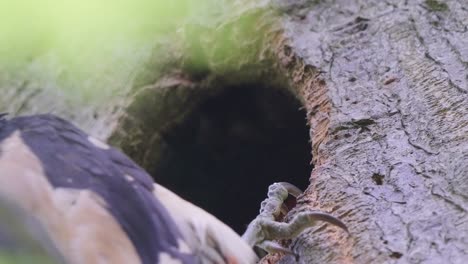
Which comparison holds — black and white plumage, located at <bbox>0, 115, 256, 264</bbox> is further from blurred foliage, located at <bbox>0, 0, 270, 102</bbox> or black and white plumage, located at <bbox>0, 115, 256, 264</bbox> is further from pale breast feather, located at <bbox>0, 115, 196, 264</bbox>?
blurred foliage, located at <bbox>0, 0, 270, 102</bbox>

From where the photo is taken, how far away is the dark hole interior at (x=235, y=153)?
1954mm

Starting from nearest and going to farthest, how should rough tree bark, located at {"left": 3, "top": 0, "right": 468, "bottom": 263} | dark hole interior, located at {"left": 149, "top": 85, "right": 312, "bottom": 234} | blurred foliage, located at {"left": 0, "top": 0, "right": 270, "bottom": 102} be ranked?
rough tree bark, located at {"left": 3, "top": 0, "right": 468, "bottom": 263} → blurred foliage, located at {"left": 0, "top": 0, "right": 270, "bottom": 102} → dark hole interior, located at {"left": 149, "top": 85, "right": 312, "bottom": 234}

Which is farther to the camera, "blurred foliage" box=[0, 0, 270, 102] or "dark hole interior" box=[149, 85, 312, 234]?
"dark hole interior" box=[149, 85, 312, 234]

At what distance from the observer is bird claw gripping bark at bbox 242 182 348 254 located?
3.98ft

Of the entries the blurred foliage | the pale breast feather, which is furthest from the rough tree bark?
the pale breast feather

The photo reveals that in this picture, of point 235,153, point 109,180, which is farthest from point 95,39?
point 109,180

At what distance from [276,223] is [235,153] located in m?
0.69

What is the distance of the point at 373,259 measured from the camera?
111 centimetres

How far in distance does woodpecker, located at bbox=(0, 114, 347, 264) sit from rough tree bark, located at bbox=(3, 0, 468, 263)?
74mm

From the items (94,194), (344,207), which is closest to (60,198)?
(94,194)

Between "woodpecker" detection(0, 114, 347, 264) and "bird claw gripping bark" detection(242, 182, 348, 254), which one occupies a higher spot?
"woodpecker" detection(0, 114, 347, 264)

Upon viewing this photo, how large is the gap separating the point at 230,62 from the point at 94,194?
65cm

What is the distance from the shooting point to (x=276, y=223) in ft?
4.41

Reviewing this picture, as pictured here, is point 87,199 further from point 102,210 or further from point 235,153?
point 235,153
